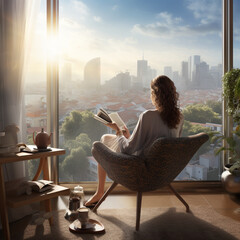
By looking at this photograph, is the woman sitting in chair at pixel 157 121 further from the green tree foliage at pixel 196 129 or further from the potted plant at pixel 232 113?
the green tree foliage at pixel 196 129

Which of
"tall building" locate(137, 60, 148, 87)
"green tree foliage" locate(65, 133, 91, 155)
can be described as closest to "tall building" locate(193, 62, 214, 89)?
"tall building" locate(137, 60, 148, 87)

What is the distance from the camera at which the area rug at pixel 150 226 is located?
2.26 meters

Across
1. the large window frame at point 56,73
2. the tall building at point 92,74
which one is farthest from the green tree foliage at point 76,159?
the tall building at point 92,74

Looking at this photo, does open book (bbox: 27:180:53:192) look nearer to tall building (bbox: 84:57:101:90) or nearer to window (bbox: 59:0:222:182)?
window (bbox: 59:0:222:182)

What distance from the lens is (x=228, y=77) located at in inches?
126

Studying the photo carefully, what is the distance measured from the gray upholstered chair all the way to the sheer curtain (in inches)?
31.3

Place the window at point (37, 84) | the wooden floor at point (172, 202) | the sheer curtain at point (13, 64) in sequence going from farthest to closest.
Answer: the window at point (37, 84) → the wooden floor at point (172, 202) → the sheer curtain at point (13, 64)

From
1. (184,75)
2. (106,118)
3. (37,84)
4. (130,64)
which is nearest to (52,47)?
(37,84)

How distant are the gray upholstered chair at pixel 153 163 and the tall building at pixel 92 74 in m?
1.18

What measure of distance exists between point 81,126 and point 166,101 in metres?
1.35

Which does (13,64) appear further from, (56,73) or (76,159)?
(76,159)

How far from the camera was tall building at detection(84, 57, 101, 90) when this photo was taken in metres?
3.48

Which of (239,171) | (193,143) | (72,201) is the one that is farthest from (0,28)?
(239,171)

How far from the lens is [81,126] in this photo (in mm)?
3523
